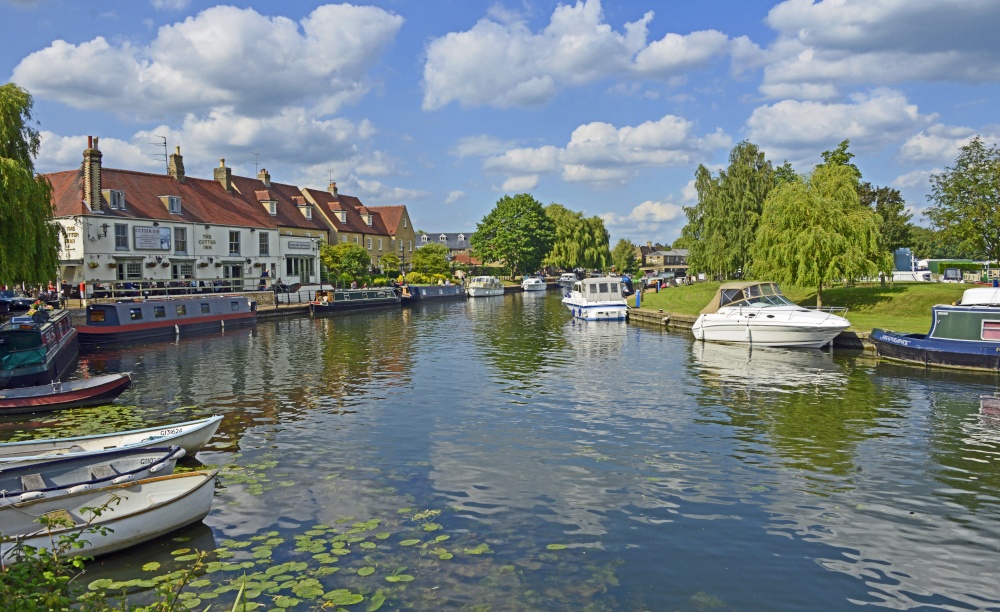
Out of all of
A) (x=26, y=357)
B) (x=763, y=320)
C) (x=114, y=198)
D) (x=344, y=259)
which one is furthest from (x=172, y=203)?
(x=763, y=320)

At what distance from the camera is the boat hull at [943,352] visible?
26.9 metres

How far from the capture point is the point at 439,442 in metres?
17.7

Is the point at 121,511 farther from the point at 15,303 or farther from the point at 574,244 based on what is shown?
the point at 574,244

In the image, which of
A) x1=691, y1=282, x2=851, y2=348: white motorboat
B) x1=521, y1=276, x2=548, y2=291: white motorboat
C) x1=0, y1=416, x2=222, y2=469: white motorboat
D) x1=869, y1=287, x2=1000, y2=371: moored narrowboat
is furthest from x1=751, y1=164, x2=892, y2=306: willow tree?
x1=521, y1=276, x2=548, y2=291: white motorboat

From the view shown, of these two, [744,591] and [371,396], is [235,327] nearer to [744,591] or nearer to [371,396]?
[371,396]

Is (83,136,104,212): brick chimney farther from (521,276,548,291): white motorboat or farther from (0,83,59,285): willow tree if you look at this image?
(521,276,548,291): white motorboat

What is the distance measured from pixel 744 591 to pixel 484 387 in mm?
16791

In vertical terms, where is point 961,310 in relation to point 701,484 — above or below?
above

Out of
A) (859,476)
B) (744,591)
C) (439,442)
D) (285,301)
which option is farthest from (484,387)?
(285,301)

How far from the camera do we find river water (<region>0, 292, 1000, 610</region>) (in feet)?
32.4

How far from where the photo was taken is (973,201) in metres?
48.7

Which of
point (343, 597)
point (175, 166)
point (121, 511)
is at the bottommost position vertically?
point (343, 597)

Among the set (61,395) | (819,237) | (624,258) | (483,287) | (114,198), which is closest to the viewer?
(61,395)

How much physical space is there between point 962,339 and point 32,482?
32032 millimetres
